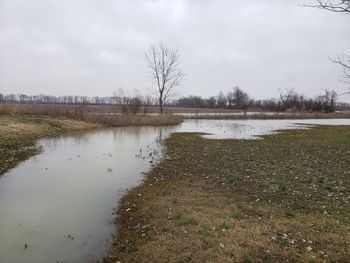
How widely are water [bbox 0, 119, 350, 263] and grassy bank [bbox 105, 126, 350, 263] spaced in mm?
562

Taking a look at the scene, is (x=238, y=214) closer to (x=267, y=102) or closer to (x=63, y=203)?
(x=63, y=203)

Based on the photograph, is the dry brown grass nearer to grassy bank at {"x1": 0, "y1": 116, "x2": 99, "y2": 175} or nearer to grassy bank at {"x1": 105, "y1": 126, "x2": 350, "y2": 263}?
grassy bank at {"x1": 0, "y1": 116, "x2": 99, "y2": 175}

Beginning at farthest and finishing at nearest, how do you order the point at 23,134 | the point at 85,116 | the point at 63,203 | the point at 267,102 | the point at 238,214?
the point at 267,102 → the point at 85,116 → the point at 23,134 → the point at 63,203 → the point at 238,214

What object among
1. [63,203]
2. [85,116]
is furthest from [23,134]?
[63,203]

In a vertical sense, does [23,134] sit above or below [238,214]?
above

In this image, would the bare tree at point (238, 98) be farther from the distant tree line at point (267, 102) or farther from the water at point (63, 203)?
the water at point (63, 203)

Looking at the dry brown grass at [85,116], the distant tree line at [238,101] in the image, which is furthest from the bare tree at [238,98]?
the dry brown grass at [85,116]

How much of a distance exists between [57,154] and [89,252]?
12.2 meters

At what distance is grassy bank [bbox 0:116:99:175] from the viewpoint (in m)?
15.9

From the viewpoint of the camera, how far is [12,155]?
16.4 m

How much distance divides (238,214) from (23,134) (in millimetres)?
20265

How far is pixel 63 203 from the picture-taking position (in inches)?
367

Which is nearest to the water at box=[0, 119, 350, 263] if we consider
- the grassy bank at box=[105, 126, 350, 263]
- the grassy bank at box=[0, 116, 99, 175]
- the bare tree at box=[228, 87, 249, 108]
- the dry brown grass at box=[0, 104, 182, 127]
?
the grassy bank at box=[105, 126, 350, 263]

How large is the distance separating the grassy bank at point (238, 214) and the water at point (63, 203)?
1.84ft
